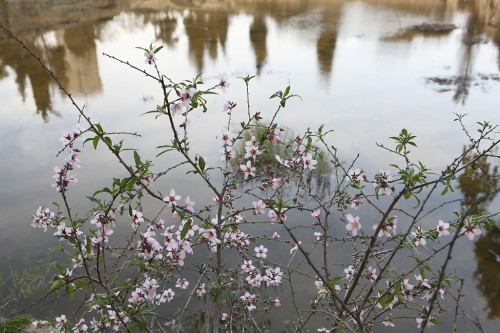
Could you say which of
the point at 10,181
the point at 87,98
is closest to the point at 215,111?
the point at 87,98

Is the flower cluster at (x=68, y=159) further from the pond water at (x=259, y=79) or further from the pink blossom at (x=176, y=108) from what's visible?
the pond water at (x=259, y=79)

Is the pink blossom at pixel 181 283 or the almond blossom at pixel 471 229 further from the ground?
the almond blossom at pixel 471 229

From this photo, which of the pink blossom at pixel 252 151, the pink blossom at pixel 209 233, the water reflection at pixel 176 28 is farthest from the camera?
the water reflection at pixel 176 28

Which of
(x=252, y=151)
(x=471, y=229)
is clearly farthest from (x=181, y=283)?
(x=471, y=229)

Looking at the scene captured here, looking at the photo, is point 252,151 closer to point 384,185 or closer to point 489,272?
point 384,185

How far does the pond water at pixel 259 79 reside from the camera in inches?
237

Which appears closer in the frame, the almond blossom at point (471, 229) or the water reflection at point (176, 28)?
the almond blossom at point (471, 229)

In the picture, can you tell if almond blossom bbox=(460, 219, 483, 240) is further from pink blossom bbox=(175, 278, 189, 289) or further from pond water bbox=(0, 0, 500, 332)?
pond water bbox=(0, 0, 500, 332)

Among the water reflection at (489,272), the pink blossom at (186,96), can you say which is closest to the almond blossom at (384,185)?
the pink blossom at (186,96)

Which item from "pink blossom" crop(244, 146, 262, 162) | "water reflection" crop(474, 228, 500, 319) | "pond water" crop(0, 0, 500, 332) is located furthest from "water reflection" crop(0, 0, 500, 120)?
"pink blossom" crop(244, 146, 262, 162)

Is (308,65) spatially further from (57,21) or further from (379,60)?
(57,21)

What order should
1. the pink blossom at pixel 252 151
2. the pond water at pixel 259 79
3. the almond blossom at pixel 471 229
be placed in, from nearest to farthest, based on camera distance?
1. the almond blossom at pixel 471 229
2. the pink blossom at pixel 252 151
3. the pond water at pixel 259 79

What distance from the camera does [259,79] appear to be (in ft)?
35.7

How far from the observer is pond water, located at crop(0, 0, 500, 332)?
19.8 ft
